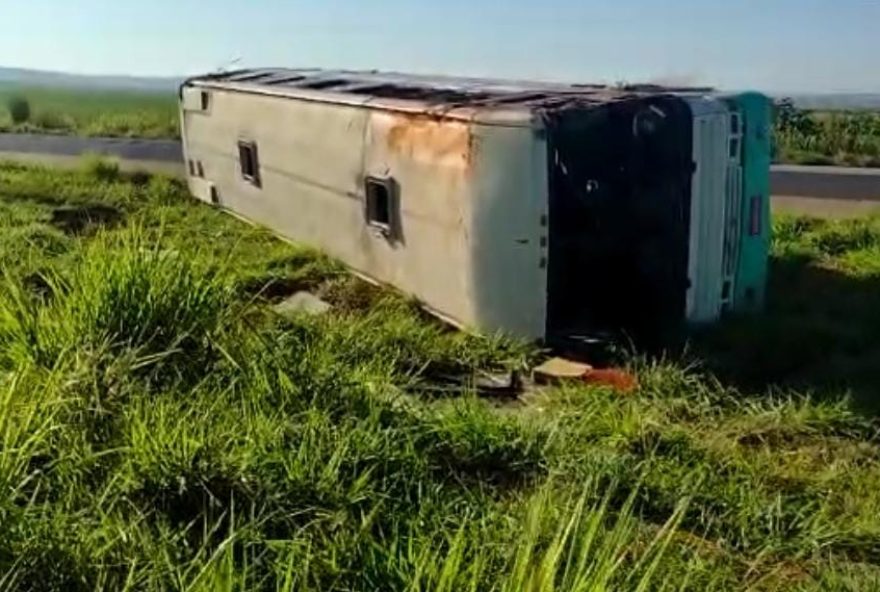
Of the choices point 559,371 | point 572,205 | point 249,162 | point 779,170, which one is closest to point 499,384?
point 559,371

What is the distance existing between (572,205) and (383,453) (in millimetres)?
2483

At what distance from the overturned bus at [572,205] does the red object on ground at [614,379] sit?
1.76 ft

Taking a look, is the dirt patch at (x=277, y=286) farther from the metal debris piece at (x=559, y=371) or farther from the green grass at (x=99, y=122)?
the green grass at (x=99, y=122)

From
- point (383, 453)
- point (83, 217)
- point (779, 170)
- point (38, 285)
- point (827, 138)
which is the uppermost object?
point (38, 285)

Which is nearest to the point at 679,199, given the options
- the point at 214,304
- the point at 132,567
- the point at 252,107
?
the point at 214,304

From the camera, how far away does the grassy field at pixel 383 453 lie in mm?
2467

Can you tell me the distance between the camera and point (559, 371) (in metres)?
4.88

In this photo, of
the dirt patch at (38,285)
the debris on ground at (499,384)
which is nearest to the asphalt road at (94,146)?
the dirt patch at (38,285)

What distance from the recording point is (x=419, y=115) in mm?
5793

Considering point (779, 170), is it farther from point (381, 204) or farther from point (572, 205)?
point (572, 205)

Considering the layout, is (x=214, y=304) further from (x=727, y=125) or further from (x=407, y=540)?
(x=727, y=125)

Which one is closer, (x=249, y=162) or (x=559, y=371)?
(x=559, y=371)

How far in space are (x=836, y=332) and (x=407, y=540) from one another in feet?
12.0

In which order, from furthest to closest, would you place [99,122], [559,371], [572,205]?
[99,122], [572,205], [559,371]
